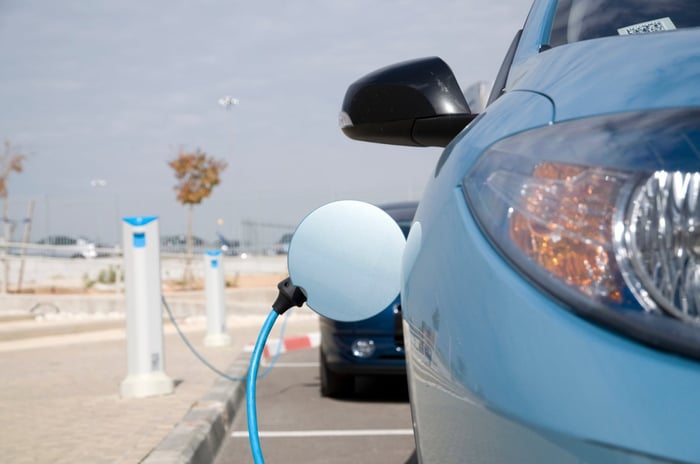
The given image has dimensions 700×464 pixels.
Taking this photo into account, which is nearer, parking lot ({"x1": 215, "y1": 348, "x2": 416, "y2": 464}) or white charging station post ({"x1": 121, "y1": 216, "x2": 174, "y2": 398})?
parking lot ({"x1": 215, "y1": 348, "x2": 416, "y2": 464})

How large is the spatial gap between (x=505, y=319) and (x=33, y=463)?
398cm

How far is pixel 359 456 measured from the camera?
5793mm

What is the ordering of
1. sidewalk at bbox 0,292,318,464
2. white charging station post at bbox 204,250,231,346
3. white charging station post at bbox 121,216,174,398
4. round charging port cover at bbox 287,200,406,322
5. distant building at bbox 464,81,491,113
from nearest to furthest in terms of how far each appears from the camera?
round charging port cover at bbox 287,200,406,322 < sidewalk at bbox 0,292,318,464 < distant building at bbox 464,81,491,113 < white charging station post at bbox 121,216,174,398 < white charging station post at bbox 204,250,231,346

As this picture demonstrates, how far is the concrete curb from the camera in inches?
192

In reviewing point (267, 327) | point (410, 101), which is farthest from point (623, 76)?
point (267, 327)

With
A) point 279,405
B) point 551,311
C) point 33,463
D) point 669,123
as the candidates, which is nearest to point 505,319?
point 551,311

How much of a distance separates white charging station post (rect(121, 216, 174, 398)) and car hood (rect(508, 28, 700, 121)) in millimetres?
5927

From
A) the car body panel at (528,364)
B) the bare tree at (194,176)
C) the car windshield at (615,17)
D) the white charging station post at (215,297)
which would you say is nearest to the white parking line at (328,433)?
the car windshield at (615,17)

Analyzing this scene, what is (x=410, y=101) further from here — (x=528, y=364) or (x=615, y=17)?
(x=528, y=364)

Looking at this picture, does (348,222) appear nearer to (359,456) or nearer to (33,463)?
(33,463)

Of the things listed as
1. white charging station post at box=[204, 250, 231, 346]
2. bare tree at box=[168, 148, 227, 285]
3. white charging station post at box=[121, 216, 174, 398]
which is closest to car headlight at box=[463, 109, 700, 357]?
white charging station post at box=[121, 216, 174, 398]

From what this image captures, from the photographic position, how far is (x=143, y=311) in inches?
295

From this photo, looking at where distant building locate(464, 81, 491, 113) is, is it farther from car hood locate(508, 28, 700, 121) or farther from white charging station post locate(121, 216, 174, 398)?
car hood locate(508, 28, 700, 121)

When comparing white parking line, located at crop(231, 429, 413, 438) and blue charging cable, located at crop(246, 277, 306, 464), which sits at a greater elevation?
blue charging cable, located at crop(246, 277, 306, 464)
